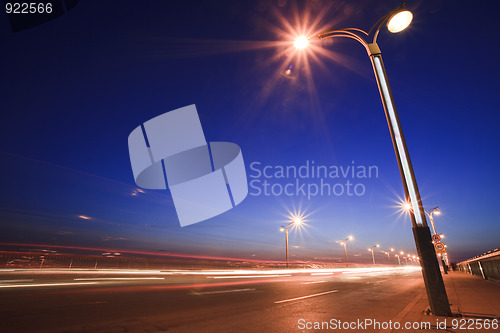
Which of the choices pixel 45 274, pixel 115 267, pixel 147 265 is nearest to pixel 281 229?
pixel 147 265

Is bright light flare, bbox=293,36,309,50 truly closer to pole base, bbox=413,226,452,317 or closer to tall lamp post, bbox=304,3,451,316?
tall lamp post, bbox=304,3,451,316

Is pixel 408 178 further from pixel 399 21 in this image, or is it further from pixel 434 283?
pixel 399 21

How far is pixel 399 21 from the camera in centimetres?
652

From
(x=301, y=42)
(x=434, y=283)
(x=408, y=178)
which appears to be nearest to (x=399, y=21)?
(x=301, y=42)

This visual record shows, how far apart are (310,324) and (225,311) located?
286cm

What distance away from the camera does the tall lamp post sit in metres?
5.61

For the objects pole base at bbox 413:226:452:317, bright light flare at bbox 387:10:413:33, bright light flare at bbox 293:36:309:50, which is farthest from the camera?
bright light flare at bbox 293:36:309:50

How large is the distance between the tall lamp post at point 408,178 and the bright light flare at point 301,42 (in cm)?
114

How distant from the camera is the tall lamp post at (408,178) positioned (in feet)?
18.4

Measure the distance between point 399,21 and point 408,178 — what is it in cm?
436

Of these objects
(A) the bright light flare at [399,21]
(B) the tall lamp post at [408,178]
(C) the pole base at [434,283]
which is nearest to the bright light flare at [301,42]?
(B) the tall lamp post at [408,178]

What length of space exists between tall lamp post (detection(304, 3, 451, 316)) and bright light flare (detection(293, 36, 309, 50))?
1141mm

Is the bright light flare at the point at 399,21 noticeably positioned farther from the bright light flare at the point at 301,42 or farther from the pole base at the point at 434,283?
the pole base at the point at 434,283

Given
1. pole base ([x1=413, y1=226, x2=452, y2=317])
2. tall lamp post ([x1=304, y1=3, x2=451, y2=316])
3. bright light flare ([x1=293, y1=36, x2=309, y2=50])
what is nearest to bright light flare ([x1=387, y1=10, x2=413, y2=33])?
tall lamp post ([x1=304, y1=3, x2=451, y2=316])
